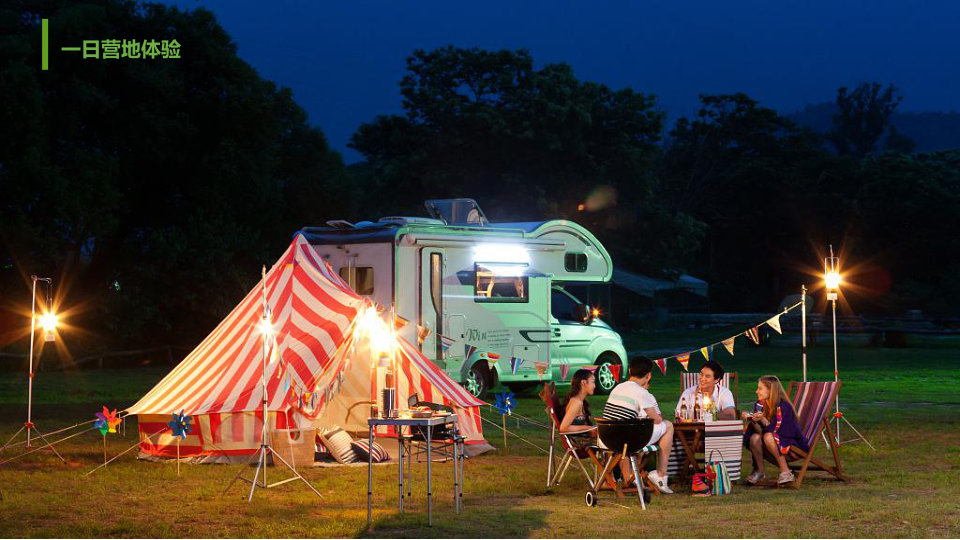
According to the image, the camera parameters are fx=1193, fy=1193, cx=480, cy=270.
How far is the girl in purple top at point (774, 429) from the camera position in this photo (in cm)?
981

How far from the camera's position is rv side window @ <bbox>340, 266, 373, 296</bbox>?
53.7ft

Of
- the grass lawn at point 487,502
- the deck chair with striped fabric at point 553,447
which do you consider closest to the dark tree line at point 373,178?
the grass lawn at point 487,502

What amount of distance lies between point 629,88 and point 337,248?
22700mm

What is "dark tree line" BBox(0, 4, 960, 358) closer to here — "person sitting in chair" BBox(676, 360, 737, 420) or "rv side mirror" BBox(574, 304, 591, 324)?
"rv side mirror" BBox(574, 304, 591, 324)

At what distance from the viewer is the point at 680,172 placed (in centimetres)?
5478

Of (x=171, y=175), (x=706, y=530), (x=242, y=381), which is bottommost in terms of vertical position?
(x=706, y=530)

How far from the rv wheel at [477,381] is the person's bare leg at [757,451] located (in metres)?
7.51

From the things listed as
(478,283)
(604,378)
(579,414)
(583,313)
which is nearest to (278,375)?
(579,414)

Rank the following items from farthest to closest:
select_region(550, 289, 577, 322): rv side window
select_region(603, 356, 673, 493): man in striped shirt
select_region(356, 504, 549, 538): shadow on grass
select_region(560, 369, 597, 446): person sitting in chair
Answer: select_region(550, 289, 577, 322): rv side window, select_region(560, 369, 597, 446): person sitting in chair, select_region(603, 356, 673, 493): man in striped shirt, select_region(356, 504, 549, 538): shadow on grass

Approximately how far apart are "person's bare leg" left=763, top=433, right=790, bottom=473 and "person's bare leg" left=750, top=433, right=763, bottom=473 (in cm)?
7

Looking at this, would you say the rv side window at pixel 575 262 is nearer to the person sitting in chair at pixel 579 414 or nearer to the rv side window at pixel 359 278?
the rv side window at pixel 359 278

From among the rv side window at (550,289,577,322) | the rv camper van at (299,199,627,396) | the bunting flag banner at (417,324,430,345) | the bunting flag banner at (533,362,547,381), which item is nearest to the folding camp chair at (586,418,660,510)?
the rv camper van at (299,199,627,396)

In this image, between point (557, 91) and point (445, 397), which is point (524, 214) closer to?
point (557, 91)

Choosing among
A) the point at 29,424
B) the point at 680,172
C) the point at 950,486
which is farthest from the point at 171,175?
the point at 680,172
